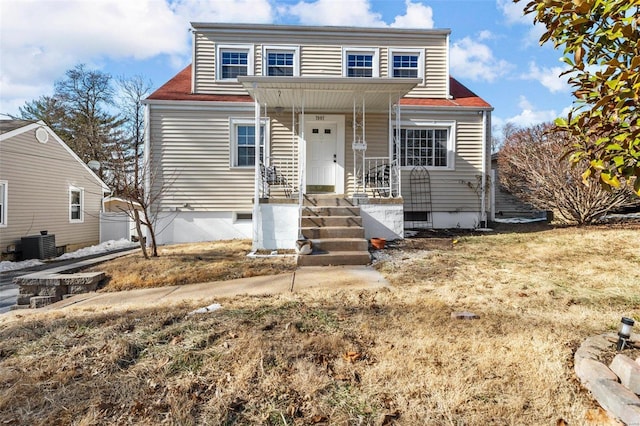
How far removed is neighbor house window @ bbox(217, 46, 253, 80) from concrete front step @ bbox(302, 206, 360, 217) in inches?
→ 237

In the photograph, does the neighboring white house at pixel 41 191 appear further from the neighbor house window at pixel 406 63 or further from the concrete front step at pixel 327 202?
the neighbor house window at pixel 406 63

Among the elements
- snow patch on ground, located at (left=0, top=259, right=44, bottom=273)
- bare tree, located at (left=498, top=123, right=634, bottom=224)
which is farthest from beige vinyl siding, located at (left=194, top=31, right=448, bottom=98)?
snow patch on ground, located at (left=0, top=259, right=44, bottom=273)

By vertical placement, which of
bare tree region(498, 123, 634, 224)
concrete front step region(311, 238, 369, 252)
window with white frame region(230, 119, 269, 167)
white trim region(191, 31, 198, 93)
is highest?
white trim region(191, 31, 198, 93)

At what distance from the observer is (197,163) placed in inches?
394

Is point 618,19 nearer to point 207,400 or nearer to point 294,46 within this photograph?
point 207,400

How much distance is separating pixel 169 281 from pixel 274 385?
4.06 m

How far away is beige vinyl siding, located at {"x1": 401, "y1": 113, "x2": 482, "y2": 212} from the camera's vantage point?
10.5m

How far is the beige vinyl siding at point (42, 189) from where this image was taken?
36.3ft

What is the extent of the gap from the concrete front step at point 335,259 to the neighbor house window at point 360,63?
7.27 metres

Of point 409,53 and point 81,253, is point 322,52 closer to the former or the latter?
point 409,53

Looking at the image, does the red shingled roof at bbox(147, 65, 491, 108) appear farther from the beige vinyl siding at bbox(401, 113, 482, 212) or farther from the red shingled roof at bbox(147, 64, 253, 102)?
the beige vinyl siding at bbox(401, 113, 482, 212)

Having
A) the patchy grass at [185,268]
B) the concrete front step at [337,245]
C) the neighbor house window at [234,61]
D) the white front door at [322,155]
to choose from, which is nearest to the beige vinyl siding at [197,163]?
the neighbor house window at [234,61]

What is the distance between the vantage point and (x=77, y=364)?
2.48 meters

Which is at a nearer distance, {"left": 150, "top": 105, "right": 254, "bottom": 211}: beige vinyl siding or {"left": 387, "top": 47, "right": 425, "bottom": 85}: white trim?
{"left": 150, "top": 105, "right": 254, "bottom": 211}: beige vinyl siding
